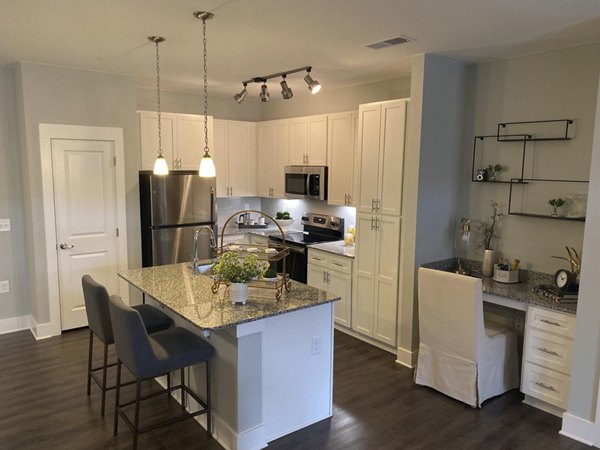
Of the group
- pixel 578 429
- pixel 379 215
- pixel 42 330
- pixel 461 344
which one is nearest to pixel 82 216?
pixel 42 330

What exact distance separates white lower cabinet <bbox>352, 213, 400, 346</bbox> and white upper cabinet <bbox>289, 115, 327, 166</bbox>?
1.17m

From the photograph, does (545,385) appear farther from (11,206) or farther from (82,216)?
(11,206)

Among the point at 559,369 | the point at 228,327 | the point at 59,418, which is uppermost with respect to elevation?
the point at 228,327

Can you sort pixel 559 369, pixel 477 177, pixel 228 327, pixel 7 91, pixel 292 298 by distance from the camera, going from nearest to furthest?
pixel 228 327 < pixel 292 298 < pixel 559 369 < pixel 477 177 < pixel 7 91

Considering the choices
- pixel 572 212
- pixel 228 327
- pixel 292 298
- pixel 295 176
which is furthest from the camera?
pixel 295 176

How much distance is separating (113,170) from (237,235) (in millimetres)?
1854

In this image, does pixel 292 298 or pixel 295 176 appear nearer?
pixel 292 298

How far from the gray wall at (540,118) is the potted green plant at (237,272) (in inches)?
95.9

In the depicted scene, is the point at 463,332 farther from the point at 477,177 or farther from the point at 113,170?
the point at 113,170

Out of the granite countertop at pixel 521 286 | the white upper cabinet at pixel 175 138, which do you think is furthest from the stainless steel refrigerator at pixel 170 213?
the granite countertop at pixel 521 286

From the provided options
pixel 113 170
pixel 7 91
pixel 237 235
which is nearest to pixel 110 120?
pixel 113 170

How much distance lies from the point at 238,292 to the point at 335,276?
2.19m

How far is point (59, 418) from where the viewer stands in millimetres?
3180

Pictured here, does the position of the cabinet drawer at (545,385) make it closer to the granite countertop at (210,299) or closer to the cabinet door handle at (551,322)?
the cabinet door handle at (551,322)
